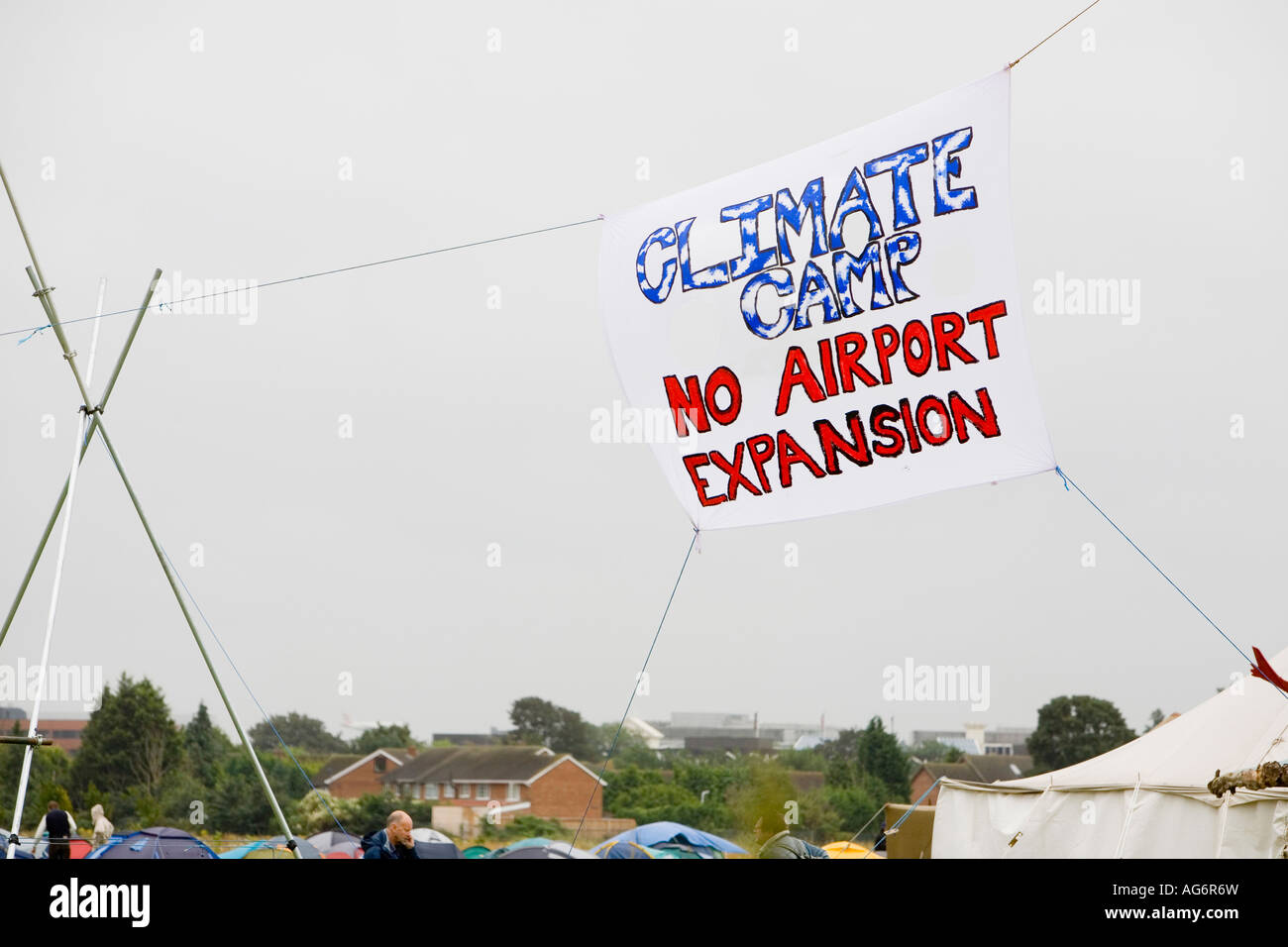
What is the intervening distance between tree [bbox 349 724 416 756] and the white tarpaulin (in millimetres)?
67842

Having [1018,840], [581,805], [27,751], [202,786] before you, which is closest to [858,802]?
[581,805]

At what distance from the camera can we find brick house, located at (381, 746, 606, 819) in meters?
64.8

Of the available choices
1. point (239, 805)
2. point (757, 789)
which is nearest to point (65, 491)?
point (757, 789)

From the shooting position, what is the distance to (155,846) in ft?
50.4

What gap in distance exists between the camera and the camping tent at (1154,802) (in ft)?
36.2

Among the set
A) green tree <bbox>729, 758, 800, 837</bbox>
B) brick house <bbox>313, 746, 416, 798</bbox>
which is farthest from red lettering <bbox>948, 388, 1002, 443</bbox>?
brick house <bbox>313, 746, 416, 798</bbox>

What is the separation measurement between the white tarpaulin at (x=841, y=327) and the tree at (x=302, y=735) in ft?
227

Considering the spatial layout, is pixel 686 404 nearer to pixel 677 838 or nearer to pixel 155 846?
pixel 677 838

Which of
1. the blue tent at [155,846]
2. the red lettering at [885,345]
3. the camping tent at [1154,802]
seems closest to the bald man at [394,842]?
the red lettering at [885,345]

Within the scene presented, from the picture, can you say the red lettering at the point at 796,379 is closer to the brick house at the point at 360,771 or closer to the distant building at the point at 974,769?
the distant building at the point at 974,769

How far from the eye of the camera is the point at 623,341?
1044cm

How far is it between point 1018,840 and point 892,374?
6214 mm

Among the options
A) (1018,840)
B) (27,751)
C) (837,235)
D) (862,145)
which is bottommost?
(1018,840)
